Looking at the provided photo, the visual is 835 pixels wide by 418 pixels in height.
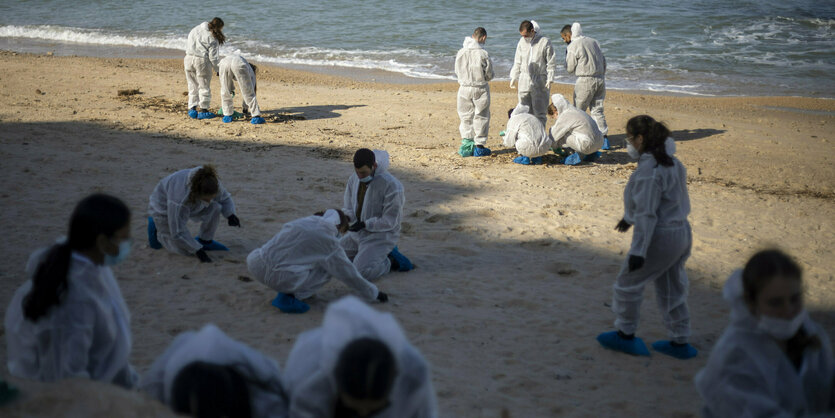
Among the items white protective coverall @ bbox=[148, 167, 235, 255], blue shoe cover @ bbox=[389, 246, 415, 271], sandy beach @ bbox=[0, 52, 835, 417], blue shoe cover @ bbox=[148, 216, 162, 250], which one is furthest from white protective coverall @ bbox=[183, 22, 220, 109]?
blue shoe cover @ bbox=[389, 246, 415, 271]

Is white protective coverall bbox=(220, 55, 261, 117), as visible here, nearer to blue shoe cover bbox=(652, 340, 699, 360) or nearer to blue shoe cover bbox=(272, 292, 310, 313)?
blue shoe cover bbox=(272, 292, 310, 313)

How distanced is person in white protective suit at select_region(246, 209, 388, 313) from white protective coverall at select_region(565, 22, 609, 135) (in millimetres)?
6668

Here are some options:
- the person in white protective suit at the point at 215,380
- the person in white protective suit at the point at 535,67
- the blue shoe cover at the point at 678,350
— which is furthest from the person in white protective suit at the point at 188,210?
the person in white protective suit at the point at 535,67

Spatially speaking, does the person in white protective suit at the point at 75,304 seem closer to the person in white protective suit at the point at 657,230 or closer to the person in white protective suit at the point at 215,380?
the person in white protective suit at the point at 215,380

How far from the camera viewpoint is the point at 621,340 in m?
4.90

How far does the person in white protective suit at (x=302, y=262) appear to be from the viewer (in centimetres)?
532

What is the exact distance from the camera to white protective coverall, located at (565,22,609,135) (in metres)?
11.0

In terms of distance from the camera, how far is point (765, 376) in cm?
244

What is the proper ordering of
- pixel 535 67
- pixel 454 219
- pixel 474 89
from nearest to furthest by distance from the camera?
1. pixel 454 219
2. pixel 474 89
3. pixel 535 67

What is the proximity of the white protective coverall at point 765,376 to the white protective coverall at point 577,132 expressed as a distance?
25.2 feet

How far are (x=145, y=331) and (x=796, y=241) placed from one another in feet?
20.6

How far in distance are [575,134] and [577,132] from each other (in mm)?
41

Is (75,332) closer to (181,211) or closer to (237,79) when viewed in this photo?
(181,211)

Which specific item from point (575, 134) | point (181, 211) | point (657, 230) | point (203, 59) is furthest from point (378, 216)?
point (203, 59)
